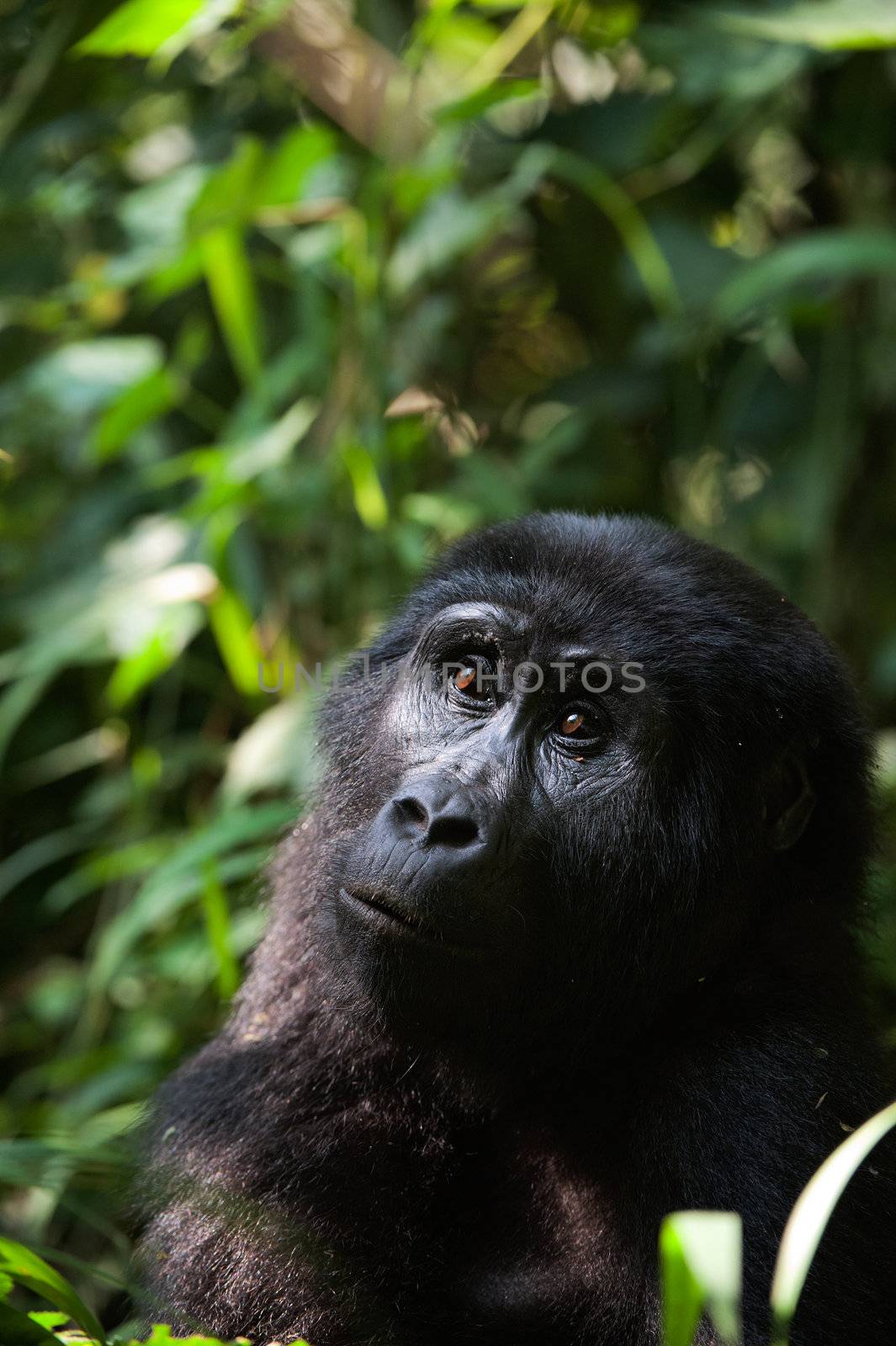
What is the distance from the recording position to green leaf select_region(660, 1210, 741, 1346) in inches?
52.7

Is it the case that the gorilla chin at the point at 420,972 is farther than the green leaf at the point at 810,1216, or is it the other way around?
the gorilla chin at the point at 420,972

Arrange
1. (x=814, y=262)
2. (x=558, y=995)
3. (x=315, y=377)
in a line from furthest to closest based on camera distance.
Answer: (x=315, y=377), (x=814, y=262), (x=558, y=995)

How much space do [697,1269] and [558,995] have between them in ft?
3.73

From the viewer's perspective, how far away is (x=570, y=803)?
8.25ft

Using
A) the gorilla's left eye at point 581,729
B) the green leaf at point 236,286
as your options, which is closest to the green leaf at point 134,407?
the green leaf at point 236,286

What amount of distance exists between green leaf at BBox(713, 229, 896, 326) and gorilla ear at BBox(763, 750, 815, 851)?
1987 millimetres

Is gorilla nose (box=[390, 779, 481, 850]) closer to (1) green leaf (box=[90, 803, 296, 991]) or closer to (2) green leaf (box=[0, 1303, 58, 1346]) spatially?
(2) green leaf (box=[0, 1303, 58, 1346])

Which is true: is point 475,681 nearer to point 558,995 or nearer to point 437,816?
point 437,816

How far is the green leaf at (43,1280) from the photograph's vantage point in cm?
193

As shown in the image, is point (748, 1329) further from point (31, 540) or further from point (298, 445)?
point (31, 540)

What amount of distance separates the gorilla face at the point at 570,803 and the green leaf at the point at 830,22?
161 cm

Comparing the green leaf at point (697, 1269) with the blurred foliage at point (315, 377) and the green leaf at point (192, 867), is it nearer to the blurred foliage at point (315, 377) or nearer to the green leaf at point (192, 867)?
the blurred foliage at point (315, 377)

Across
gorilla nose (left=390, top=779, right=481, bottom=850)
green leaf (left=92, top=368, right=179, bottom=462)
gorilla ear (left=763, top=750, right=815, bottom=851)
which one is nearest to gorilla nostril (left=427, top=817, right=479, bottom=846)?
gorilla nose (left=390, top=779, right=481, bottom=850)

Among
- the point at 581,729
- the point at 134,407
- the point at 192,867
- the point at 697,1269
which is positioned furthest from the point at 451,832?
the point at 134,407
